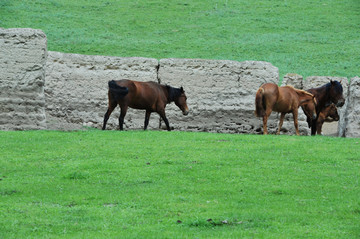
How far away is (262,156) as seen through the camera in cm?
1366

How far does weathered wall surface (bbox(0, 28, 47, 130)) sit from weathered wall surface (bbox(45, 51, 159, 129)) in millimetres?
1912

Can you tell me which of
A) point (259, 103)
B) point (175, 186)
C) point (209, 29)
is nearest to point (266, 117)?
point (259, 103)

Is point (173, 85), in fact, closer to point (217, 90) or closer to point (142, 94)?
point (217, 90)

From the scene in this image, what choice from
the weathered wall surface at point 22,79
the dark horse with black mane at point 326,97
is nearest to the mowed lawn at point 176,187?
the weathered wall surface at point 22,79

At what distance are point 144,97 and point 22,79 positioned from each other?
3.86 m

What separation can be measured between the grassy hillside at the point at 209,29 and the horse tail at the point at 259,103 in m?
13.9

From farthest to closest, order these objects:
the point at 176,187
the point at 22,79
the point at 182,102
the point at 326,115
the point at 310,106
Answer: the point at 326,115, the point at 310,106, the point at 182,102, the point at 22,79, the point at 176,187

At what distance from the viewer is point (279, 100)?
63.2 feet

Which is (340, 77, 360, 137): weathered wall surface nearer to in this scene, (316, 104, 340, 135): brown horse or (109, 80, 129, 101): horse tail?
(316, 104, 340, 135): brown horse

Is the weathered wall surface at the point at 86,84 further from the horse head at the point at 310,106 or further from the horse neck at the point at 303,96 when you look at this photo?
the horse head at the point at 310,106

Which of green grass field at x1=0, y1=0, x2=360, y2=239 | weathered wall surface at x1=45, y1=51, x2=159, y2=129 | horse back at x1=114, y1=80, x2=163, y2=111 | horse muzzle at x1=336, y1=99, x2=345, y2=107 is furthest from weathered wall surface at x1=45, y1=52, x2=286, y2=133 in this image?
green grass field at x1=0, y1=0, x2=360, y2=239

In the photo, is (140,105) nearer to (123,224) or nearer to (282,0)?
(123,224)

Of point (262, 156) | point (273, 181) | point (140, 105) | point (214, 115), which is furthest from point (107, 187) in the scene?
point (214, 115)

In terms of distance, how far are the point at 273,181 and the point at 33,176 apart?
15.3 feet
